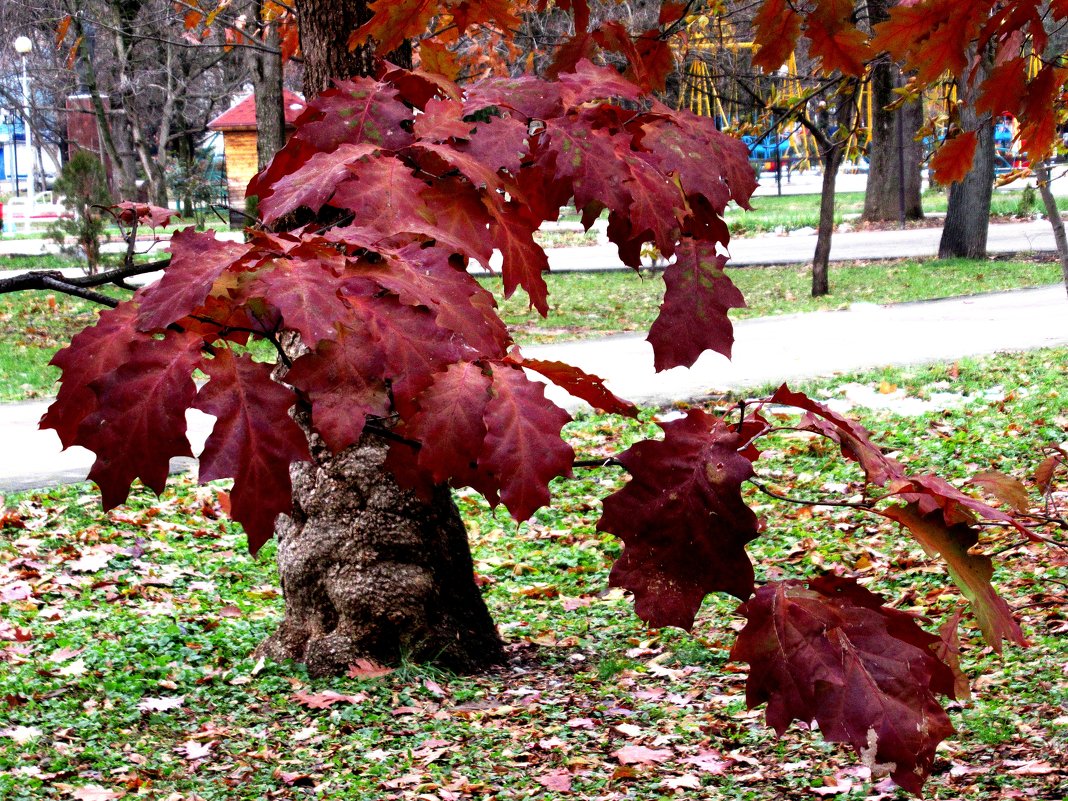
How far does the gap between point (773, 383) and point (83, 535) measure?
462 centimetres

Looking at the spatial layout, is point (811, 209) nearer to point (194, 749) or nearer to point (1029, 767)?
point (1029, 767)

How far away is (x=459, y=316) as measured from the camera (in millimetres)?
1460

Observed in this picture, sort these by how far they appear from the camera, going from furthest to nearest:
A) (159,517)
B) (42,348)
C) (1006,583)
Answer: (42,348) < (159,517) < (1006,583)

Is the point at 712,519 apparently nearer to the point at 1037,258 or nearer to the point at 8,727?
the point at 8,727

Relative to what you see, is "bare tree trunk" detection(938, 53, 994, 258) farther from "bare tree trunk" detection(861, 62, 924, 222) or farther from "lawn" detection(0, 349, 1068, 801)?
"lawn" detection(0, 349, 1068, 801)

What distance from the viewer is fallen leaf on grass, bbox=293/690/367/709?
4059 millimetres

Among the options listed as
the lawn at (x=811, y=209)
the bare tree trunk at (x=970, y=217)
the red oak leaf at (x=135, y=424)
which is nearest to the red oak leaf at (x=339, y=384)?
the red oak leaf at (x=135, y=424)

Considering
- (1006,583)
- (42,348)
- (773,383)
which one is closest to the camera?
(1006,583)

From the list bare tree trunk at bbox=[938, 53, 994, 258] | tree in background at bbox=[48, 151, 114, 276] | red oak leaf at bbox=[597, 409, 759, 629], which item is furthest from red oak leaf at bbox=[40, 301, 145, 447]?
bare tree trunk at bbox=[938, 53, 994, 258]

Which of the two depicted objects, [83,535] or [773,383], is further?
[773,383]

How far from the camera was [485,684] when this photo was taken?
424cm

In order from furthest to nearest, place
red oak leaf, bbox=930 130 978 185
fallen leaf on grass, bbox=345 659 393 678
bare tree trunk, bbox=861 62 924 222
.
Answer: bare tree trunk, bbox=861 62 924 222 < fallen leaf on grass, bbox=345 659 393 678 < red oak leaf, bbox=930 130 978 185

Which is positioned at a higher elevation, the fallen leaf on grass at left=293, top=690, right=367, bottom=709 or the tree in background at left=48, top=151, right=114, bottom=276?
the tree in background at left=48, top=151, right=114, bottom=276

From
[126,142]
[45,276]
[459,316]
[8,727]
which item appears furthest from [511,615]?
[126,142]
